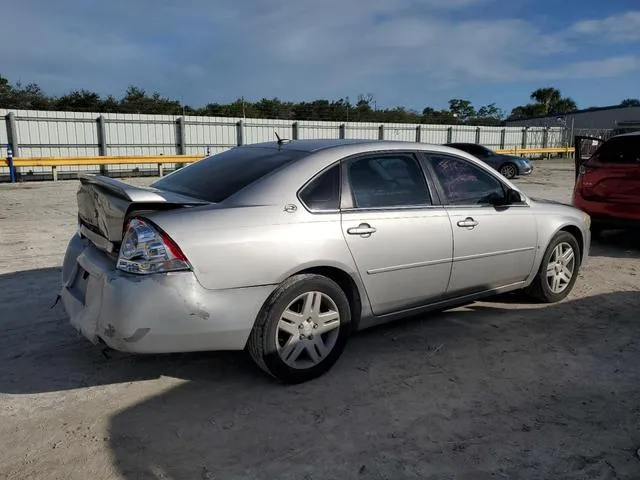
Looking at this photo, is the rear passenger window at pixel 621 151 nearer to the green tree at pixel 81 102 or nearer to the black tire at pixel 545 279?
the black tire at pixel 545 279

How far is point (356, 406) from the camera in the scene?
3250mm

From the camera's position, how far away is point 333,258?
3.51m

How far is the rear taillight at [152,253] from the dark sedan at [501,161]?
17.9m

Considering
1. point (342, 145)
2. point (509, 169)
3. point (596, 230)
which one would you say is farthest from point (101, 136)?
point (342, 145)

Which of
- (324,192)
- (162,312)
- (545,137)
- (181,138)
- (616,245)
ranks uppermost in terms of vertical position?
(545,137)

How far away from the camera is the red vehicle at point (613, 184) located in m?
7.28

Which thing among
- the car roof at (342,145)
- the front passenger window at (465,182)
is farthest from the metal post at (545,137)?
the car roof at (342,145)

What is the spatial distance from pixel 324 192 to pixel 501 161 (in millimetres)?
17981

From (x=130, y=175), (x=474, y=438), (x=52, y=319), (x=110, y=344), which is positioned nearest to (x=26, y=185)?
(x=130, y=175)

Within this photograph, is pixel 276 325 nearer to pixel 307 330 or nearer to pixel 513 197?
pixel 307 330

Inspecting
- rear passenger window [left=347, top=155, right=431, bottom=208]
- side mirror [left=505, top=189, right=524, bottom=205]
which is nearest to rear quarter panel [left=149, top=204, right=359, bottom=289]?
rear passenger window [left=347, top=155, right=431, bottom=208]

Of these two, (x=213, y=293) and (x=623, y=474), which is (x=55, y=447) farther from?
(x=623, y=474)

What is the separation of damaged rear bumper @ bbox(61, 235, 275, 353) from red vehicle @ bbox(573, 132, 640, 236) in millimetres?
6017

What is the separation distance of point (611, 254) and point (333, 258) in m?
5.60
